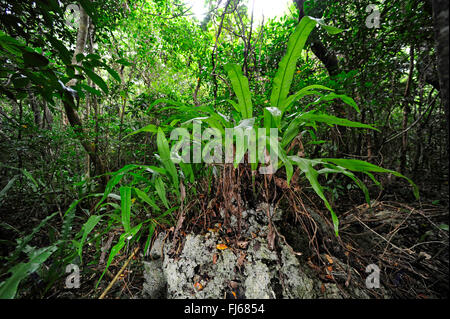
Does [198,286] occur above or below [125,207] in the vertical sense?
below

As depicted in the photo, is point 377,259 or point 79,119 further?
point 79,119

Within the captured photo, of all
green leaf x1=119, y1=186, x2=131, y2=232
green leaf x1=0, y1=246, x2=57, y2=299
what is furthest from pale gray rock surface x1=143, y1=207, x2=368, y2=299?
green leaf x1=0, y1=246, x2=57, y2=299

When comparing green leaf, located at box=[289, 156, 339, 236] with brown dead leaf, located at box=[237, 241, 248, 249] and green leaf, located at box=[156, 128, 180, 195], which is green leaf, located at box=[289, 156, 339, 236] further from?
green leaf, located at box=[156, 128, 180, 195]

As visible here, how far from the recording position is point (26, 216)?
1336 millimetres

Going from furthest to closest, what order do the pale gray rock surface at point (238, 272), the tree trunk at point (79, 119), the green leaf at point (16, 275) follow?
the tree trunk at point (79, 119) < the pale gray rock surface at point (238, 272) < the green leaf at point (16, 275)

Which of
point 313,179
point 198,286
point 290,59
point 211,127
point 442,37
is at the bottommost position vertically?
point 198,286

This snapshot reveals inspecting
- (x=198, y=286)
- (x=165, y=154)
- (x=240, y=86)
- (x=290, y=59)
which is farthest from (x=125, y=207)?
(x=290, y=59)

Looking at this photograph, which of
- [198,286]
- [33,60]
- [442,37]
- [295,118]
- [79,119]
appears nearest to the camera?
[442,37]

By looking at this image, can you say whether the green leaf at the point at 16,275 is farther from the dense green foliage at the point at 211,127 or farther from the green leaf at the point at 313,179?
the green leaf at the point at 313,179

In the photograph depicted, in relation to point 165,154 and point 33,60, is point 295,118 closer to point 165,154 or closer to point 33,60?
point 165,154

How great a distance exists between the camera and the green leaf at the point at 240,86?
72 centimetres

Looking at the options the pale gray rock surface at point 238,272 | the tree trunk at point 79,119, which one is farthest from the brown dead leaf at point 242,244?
the tree trunk at point 79,119

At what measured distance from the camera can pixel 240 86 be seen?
2.44 ft
